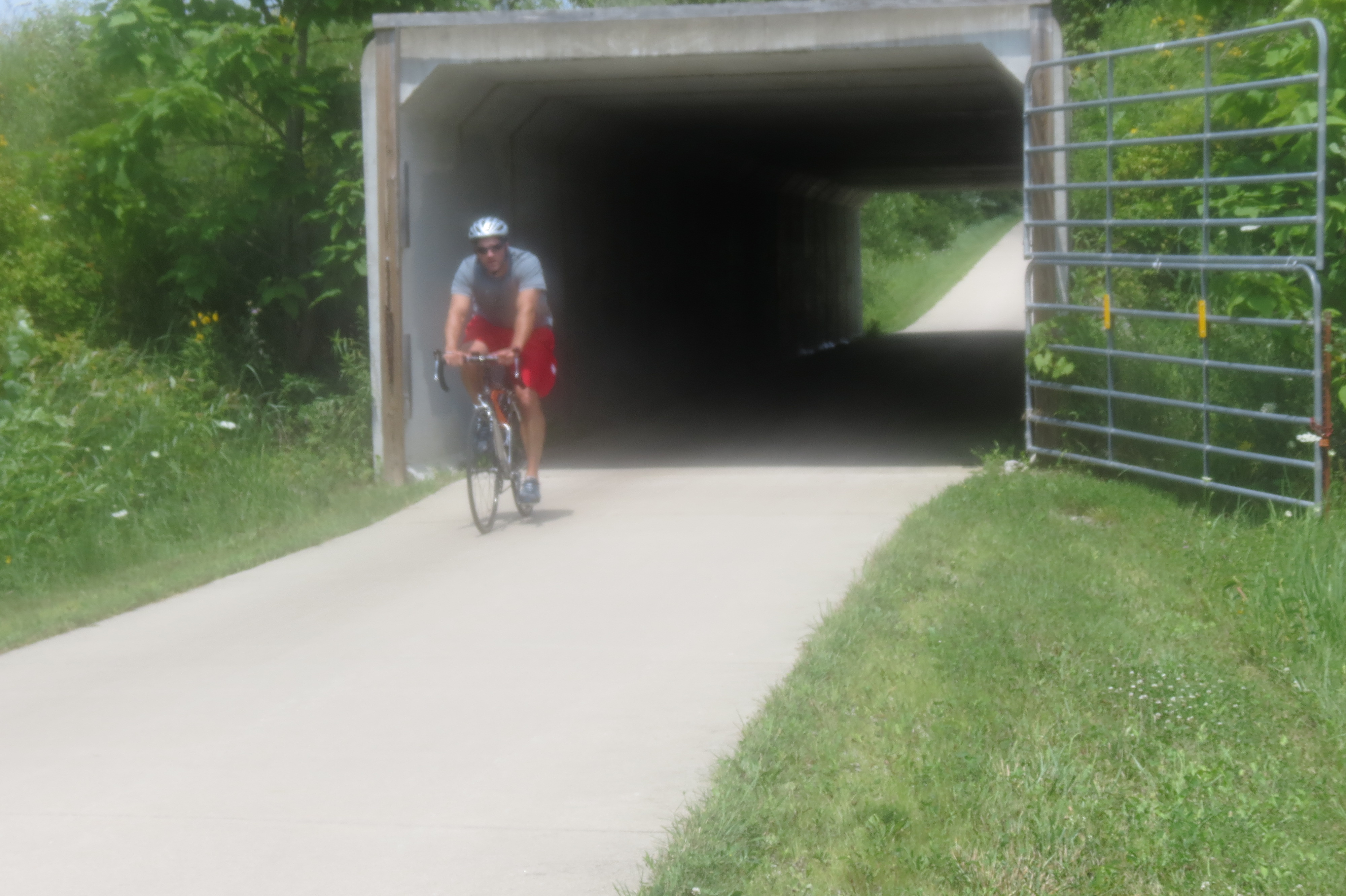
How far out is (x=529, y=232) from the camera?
47.2 ft

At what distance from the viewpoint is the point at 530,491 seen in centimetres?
962

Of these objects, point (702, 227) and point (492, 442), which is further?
point (702, 227)

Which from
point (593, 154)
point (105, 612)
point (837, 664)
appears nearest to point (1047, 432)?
point (837, 664)

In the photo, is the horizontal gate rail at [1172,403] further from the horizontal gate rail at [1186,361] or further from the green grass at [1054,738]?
the green grass at [1054,738]

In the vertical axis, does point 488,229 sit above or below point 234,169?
below

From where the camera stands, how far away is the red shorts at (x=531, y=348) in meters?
9.62

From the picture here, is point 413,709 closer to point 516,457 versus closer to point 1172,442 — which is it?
point 516,457

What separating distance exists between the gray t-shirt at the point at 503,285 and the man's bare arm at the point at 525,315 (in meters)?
0.14

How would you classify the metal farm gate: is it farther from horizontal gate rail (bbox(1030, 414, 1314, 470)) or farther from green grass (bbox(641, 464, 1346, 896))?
green grass (bbox(641, 464, 1346, 896))

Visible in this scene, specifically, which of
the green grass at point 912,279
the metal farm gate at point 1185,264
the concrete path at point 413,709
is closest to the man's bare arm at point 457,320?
the concrete path at point 413,709

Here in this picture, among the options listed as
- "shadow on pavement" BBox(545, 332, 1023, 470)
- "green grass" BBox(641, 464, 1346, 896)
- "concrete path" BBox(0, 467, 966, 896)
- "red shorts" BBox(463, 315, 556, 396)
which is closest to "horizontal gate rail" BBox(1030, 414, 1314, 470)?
"green grass" BBox(641, 464, 1346, 896)

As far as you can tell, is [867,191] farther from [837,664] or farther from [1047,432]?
[837,664]

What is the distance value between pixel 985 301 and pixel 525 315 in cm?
3582

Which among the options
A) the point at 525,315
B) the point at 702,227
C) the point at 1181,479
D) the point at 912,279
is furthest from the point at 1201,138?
the point at 912,279
